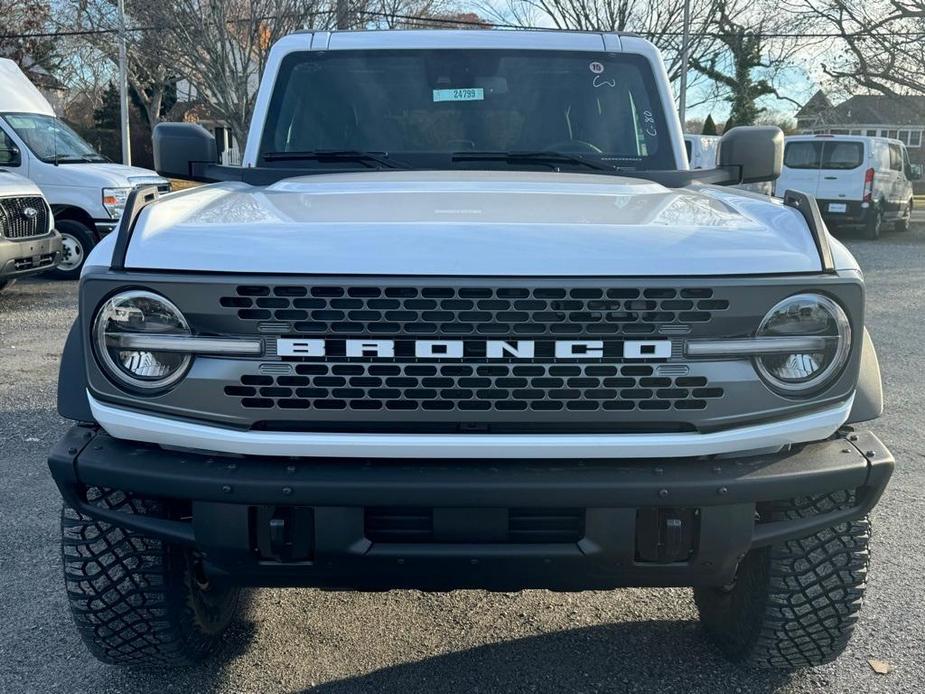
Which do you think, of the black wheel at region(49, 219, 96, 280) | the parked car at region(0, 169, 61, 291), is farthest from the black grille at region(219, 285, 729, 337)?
the black wheel at region(49, 219, 96, 280)

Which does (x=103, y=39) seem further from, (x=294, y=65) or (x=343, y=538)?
(x=343, y=538)

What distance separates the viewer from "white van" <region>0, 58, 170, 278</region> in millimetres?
11570

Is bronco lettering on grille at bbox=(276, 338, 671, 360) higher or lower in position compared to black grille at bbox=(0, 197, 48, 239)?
higher

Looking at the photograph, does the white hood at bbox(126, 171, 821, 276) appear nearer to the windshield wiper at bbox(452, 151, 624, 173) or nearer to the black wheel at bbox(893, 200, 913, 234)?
the windshield wiper at bbox(452, 151, 624, 173)

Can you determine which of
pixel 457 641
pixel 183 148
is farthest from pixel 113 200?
pixel 457 641

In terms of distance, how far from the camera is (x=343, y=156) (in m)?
3.78

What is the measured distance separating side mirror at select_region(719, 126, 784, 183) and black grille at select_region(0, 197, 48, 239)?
781cm

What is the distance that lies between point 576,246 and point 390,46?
7.10 feet

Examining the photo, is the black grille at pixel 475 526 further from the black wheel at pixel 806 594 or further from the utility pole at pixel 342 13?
the utility pole at pixel 342 13

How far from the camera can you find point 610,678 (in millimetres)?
2953

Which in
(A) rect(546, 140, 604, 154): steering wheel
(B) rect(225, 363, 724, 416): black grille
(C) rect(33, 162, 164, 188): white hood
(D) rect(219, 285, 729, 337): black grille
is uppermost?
(A) rect(546, 140, 604, 154): steering wheel

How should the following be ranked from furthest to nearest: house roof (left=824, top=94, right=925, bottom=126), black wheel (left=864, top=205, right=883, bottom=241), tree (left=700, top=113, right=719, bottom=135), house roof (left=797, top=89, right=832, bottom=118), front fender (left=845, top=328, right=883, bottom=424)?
tree (left=700, top=113, right=719, bottom=135) < house roof (left=824, top=94, right=925, bottom=126) < house roof (left=797, top=89, right=832, bottom=118) < black wheel (left=864, top=205, right=883, bottom=241) < front fender (left=845, top=328, right=883, bottom=424)

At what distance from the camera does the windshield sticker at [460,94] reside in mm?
3973

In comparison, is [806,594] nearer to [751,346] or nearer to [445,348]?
[751,346]
